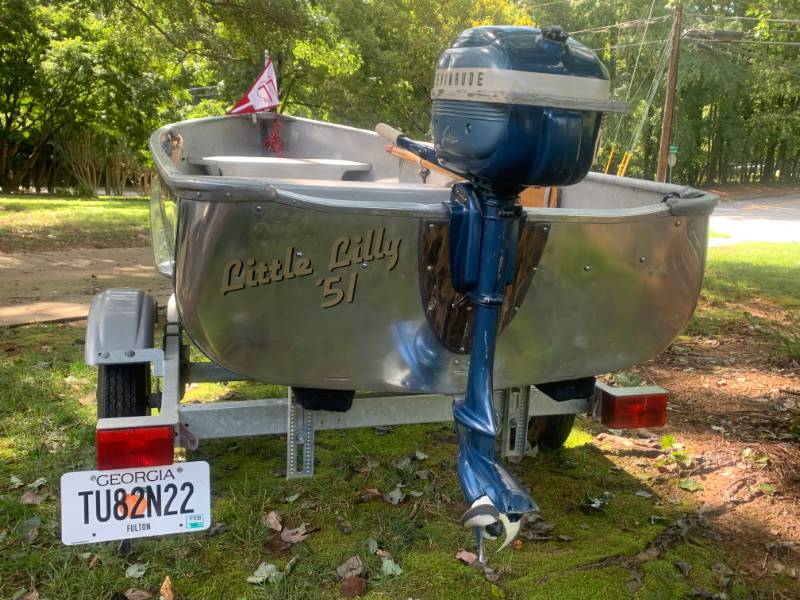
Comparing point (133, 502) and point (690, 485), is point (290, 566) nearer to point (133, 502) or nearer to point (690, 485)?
point (133, 502)

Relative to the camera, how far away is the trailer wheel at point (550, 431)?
12.6 feet

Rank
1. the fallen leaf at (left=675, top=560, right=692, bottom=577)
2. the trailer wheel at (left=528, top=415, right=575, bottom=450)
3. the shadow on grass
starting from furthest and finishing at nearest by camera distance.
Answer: the shadow on grass → the trailer wheel at (left=528, top=415, right=575, bottom=450) → the fallen leaf at (left=675, top=560, right=692, bottom=577)

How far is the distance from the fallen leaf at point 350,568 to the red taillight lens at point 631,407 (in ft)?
3.72

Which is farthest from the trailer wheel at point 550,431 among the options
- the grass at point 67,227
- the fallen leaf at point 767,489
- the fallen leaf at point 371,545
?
the grass at point 67,227

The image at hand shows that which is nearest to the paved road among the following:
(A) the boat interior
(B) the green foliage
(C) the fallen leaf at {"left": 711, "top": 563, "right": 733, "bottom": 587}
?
(B) the green foliage

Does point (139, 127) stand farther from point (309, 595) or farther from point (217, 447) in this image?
point (309, 595)

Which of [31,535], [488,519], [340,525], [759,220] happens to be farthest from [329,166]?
[759,220]

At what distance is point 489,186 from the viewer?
92.3 inches

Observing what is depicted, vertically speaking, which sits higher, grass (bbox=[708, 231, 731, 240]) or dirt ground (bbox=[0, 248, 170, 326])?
grass (bbox=[708, 231, 731, 240])

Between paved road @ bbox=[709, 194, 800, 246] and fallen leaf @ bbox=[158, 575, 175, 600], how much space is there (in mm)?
12721

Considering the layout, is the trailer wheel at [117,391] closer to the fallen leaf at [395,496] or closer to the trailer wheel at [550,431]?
the fallen leaf at [395,496]

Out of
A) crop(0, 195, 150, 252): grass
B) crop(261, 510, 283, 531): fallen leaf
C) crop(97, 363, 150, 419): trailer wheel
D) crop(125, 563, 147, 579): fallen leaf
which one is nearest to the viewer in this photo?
crop(125, 563, 147, 579): fallen leaf

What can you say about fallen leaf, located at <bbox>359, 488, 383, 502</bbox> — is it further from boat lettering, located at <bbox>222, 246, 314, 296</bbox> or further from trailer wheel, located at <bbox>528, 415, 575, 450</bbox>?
boat lettering, located at <bbox>222, 246, 314, 296</bbox>

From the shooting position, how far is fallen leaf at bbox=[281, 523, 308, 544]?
308cm
